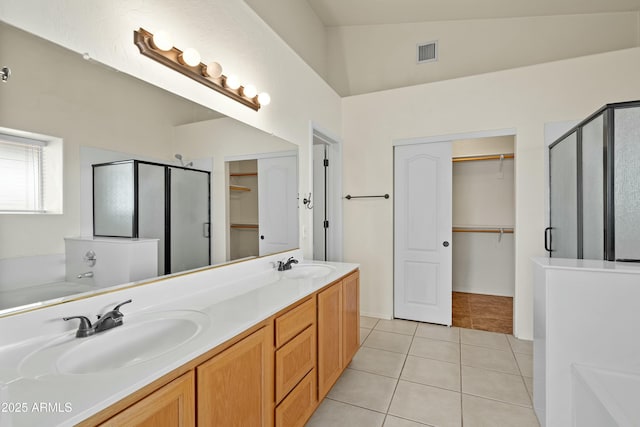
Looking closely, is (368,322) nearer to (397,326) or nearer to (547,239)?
(397,326)

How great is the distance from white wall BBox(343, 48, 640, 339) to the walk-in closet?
107 centimetres

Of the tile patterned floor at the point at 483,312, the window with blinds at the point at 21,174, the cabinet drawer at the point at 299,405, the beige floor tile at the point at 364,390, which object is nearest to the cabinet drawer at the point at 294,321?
the cabinet drawer at the point at 299,405

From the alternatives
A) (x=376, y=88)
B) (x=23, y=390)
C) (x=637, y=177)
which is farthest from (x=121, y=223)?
(x=376, y=88)

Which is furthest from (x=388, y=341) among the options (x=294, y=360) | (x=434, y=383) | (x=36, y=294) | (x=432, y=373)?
(x=36, y=294)

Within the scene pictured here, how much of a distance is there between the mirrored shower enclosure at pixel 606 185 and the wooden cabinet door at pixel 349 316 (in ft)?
5.35

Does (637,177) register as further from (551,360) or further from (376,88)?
(376,88)

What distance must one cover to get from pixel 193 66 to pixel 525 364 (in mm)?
3286

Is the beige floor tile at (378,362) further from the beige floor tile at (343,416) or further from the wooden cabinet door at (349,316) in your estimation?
the beige floor tile at (343,416)

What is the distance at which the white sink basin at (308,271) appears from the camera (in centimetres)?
229

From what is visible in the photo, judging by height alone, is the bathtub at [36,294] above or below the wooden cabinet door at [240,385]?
above

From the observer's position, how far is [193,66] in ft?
5.09

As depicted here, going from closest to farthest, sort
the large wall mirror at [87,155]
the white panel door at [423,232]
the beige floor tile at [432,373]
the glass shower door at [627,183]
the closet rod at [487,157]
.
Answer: the large wall mirror at [87,155]
the glass shower door at [627,183]
the beige floor tile at [432,373]
the white panel door at [423,232]
the closet rod at [487,157]

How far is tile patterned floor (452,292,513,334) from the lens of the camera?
132 inches

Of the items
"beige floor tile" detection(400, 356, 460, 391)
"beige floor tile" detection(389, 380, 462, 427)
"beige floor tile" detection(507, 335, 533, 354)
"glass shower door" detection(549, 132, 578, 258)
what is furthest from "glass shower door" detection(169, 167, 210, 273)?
"beige floor tile" detection(507, 335, 533, 354)
